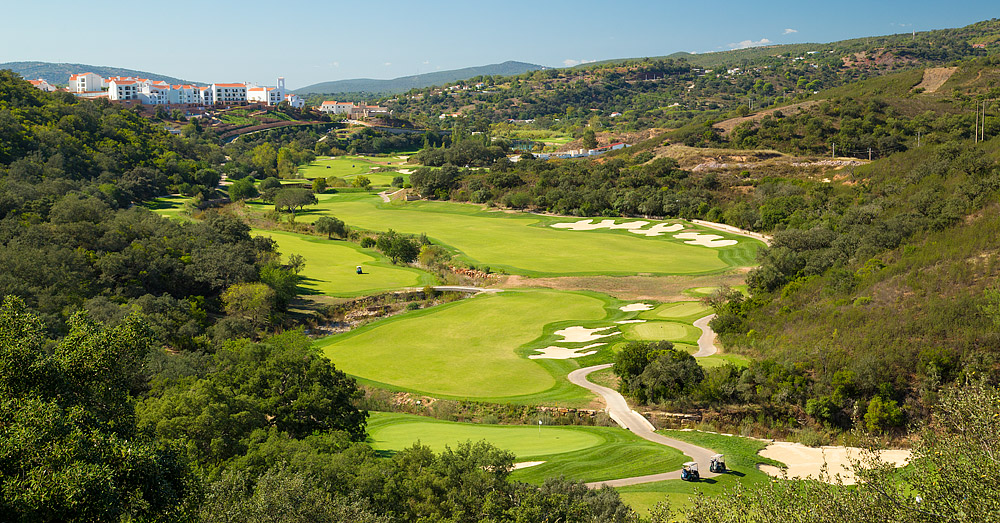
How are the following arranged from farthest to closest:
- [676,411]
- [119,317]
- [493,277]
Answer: [493,277], [119,317], [676,411]

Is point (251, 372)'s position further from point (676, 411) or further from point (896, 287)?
point (896, 287)

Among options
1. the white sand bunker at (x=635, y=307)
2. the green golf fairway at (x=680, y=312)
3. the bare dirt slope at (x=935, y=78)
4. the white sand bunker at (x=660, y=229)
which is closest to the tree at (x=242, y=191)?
the white sand bunker at (x=660, y=229)

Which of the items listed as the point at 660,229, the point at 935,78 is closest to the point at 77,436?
the point at 660,229

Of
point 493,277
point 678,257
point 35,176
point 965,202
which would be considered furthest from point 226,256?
point 965,202

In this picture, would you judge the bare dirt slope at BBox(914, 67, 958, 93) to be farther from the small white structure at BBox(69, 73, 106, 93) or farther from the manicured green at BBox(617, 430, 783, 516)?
the small white structure at BBox(69, 73, 106, 93)

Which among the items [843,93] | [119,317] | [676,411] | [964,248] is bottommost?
[676,411]

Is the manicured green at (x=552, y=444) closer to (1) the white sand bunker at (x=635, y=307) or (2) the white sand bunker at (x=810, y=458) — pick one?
(2) the white sand bunker at (x=810, y=458)

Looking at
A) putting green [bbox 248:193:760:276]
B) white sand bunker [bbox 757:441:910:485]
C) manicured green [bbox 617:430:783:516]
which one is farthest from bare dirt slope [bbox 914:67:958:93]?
manicured green [bbox 617:430:783:516]
